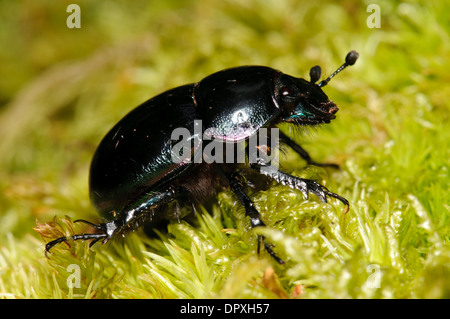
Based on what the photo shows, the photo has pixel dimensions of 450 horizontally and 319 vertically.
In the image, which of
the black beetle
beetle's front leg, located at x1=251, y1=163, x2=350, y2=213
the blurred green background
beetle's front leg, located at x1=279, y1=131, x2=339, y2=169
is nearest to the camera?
the blurred green background

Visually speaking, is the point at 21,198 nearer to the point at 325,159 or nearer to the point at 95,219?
the point at 95,219

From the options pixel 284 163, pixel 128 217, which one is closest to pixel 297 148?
pixel 284 163

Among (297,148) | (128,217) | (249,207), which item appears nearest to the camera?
(249,207)

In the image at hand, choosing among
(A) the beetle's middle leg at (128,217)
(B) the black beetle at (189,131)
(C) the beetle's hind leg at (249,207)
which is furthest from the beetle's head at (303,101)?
(A) the beetle's middle leg at (128,217)

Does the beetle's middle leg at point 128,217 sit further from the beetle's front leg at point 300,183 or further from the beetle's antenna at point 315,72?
the beetle's antenna at point 315,72

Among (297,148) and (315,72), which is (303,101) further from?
(297,148)

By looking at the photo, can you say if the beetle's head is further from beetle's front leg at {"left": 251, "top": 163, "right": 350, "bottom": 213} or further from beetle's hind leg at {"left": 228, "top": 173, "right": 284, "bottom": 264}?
beetle's hind leg at {"left": 228, "top": 173, "right": 284, "bottom": 264}

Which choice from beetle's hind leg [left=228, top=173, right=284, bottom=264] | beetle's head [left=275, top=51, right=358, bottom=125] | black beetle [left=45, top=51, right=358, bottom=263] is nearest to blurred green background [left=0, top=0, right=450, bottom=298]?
beetle's hind leg [left=228, top=173, right=284, bottom=264]
